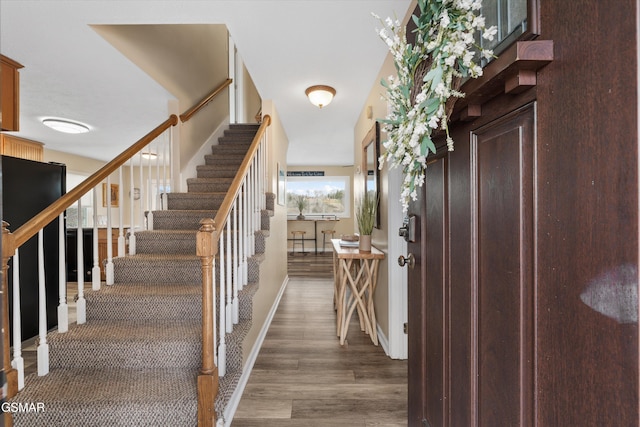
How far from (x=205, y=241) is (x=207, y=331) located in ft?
1.57

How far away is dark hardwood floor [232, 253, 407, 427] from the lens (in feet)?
5.78

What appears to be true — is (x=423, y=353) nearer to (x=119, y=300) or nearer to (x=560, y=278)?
(x=560, y=278)

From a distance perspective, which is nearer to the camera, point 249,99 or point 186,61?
point 186,61

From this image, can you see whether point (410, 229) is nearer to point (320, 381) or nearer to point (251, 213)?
point (320, 381)

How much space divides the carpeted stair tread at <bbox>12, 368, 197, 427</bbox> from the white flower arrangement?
1.58 meters

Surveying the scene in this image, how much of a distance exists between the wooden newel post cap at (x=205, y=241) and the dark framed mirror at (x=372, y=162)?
5.28 ft

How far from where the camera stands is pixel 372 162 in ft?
9.82

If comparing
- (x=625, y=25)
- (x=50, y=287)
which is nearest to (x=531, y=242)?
(x=625, y=25)

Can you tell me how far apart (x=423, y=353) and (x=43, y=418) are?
189cm

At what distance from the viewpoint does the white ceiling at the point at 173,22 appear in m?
1.88

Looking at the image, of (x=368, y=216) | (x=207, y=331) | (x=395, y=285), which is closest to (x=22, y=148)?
(x=207, y=331)

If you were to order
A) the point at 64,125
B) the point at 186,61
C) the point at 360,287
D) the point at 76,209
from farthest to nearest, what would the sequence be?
1. the point at 76,209
2. the point at 64,125
3. the point at 186,61
4. the point at 360,287

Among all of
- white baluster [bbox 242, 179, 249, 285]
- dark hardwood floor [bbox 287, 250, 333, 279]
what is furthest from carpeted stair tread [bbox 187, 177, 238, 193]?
dark hardwood floor [bbox 287, 250, 333, 279]

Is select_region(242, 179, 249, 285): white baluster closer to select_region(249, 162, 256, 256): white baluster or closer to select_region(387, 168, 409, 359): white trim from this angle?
select_region(249, 162, 256, 256): white baluster
